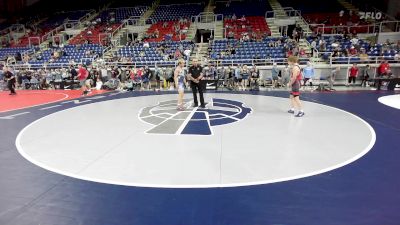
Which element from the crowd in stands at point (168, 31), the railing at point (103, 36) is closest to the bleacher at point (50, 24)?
the railing at point (103, 36)

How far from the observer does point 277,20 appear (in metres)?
24.2

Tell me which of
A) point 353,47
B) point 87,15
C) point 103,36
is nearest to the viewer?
point 353,47

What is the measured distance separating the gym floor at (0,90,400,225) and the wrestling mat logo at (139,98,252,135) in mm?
46

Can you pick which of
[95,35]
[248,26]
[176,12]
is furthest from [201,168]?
[176,12]

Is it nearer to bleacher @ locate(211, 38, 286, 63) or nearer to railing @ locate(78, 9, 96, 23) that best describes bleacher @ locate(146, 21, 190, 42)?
bleacher @ locate(211, 38, 286, 63)

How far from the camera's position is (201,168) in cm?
462

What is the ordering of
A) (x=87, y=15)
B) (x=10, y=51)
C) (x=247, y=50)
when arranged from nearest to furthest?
(x=247, y=50) < (x=10, y=51) < (x=87, y=15)

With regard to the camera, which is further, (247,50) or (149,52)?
(149,52)

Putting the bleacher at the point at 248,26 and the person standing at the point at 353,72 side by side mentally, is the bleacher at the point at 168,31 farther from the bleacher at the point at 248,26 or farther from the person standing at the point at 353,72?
the person standing at the point at 353,72

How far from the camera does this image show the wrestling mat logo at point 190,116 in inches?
275

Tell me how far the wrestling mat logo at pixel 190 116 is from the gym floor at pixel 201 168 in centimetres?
5

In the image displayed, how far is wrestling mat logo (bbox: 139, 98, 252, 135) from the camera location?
698cm

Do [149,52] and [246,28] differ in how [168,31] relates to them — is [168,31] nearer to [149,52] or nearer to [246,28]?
[149,52]

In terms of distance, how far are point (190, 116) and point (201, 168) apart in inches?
149
